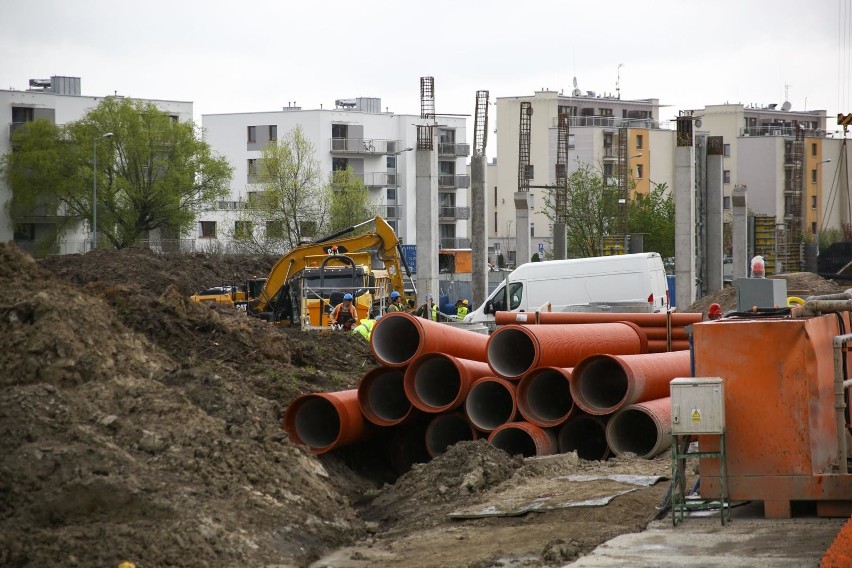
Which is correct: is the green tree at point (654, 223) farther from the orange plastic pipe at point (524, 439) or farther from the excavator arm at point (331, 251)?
the orange plastic pipe at point (524, 439)

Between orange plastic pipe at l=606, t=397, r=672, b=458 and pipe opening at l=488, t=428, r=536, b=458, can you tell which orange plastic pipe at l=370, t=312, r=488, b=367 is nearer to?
pipe opening at l=488, t=428, r=536, b=458

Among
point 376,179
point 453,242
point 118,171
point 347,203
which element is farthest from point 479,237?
point 453,242

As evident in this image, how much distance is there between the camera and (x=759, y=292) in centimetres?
1151

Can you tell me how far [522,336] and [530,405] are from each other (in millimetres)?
863

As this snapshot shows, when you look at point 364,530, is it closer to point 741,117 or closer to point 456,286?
point 456,286

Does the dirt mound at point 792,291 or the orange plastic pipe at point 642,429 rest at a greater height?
the dirt mound at point 792,291

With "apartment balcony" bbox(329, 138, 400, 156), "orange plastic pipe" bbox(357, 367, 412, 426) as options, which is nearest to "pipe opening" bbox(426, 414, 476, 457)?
"orange plastic pipe" bbox(357, 367, 412, 426)

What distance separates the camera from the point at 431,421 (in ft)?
45.4

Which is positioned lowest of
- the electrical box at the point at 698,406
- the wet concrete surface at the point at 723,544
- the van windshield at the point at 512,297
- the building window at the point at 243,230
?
the wet concrete surface at the point at 723,544

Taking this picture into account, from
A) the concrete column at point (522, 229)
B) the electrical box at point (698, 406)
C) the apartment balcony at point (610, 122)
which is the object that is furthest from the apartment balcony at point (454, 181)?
the electrical box at point (698, 406)

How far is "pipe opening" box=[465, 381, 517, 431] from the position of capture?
13.5m

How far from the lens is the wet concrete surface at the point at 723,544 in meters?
7.73

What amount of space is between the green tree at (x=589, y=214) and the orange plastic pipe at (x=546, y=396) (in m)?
44.0

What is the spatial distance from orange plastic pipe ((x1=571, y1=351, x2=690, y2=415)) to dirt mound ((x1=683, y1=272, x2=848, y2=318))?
16381 millimetres
